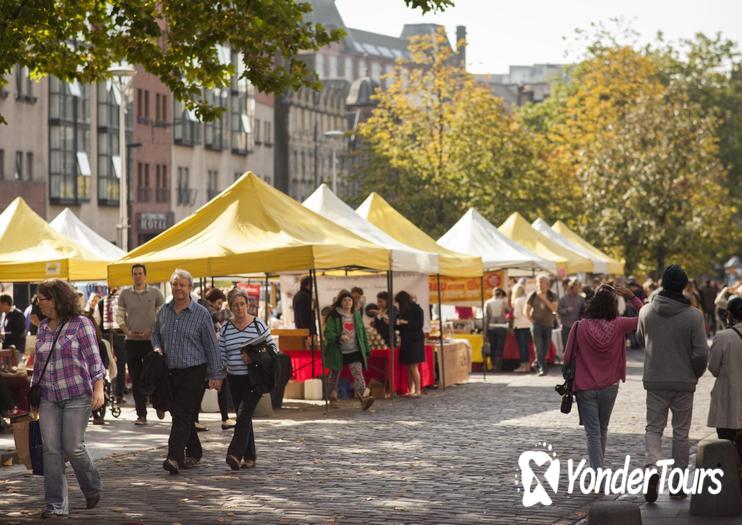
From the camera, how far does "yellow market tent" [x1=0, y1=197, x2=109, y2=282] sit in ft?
93.2

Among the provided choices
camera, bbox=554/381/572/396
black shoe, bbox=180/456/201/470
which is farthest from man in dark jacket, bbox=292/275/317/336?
camera, bbox=554/381/572/396

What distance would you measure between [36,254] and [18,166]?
37.6 meters

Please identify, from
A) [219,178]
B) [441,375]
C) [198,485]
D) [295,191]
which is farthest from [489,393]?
[295,191]

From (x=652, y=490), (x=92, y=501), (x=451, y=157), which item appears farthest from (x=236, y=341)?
(x=451, y=157)

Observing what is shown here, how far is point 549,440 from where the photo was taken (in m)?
19.9

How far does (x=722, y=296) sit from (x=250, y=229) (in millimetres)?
14320

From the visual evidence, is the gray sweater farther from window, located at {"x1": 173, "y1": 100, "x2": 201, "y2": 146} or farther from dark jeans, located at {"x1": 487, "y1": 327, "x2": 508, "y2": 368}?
window, located at {"x1": 173, "y1": 100, "x2": 201, "y2": 146}

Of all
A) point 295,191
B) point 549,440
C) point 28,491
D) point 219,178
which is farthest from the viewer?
point 295,191

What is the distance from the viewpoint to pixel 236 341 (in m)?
16.9

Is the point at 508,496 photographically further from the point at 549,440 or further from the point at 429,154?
the point at 429,154

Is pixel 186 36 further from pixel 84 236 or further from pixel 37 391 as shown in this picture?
pixel 84 236

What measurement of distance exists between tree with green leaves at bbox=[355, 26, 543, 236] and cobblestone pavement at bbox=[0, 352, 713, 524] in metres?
40.9

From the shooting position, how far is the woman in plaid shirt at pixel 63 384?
13258 mm

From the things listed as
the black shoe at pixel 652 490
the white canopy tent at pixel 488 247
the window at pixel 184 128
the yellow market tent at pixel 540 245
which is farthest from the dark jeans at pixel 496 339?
the window at pixel 184 128
